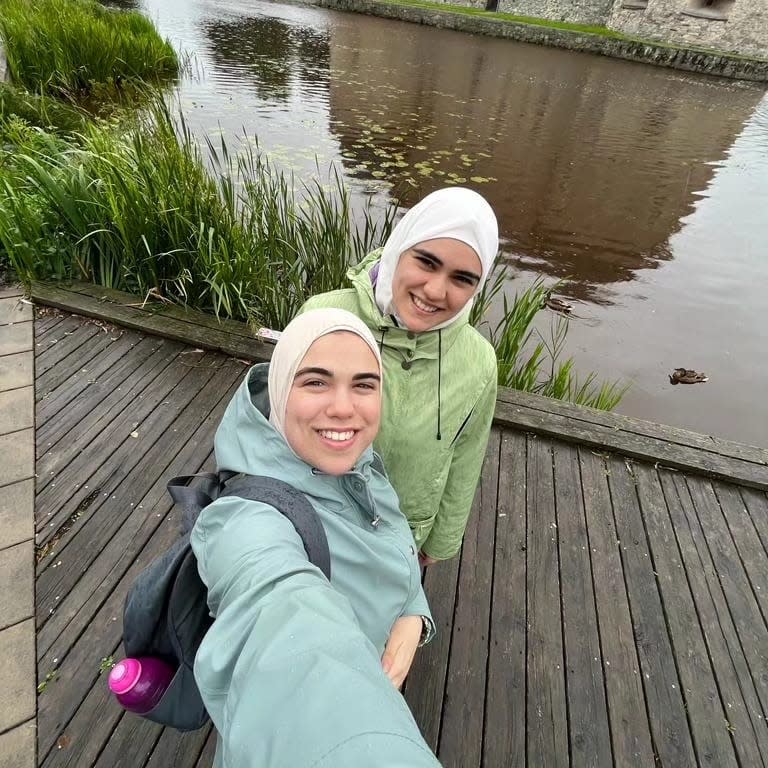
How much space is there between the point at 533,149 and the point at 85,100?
775 centimetres

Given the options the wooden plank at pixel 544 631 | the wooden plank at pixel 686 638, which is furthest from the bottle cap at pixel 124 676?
the wooden plank at pixel 686 638

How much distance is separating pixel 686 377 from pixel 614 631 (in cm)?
313

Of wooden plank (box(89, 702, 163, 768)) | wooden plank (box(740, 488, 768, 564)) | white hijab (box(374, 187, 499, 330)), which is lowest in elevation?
wooden plank (box(740, 488, 768, 564))

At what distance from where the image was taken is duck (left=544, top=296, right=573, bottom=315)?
16.2 feet

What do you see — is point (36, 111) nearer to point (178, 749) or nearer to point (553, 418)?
point (553, 418)

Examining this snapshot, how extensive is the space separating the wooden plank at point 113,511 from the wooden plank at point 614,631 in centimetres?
174

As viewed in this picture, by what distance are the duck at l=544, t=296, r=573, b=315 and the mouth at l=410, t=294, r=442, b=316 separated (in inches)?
166

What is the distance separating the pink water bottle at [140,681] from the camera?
80 centimetres

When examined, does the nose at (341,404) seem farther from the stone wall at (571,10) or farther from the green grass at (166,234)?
the stone wall at (571,10)

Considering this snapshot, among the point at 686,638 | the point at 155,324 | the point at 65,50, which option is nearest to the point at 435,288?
the point at 686,638

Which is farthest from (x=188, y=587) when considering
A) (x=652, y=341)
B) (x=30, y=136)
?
(x=652, y=341)

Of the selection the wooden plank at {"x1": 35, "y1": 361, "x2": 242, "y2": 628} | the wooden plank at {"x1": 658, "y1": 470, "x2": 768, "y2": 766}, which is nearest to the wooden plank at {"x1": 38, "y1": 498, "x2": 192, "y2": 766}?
the wooden plank at {"x1": 35, "y1": 361, "x2": 242, "y2": 628}

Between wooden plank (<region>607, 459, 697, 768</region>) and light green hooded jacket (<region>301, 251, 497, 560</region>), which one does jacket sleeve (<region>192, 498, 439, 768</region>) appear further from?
wooden plank (<region>607, 459, 697, 768</region>)

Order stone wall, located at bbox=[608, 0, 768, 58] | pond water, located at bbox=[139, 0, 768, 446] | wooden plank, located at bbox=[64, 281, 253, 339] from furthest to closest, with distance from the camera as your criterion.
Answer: stone wall, located at bbox=[608, 0, 768, 58] < pond water, located at bbox=[139, 0, 768, 446] < wooden plank, located at bbox=[64, 281, 253, 339]
